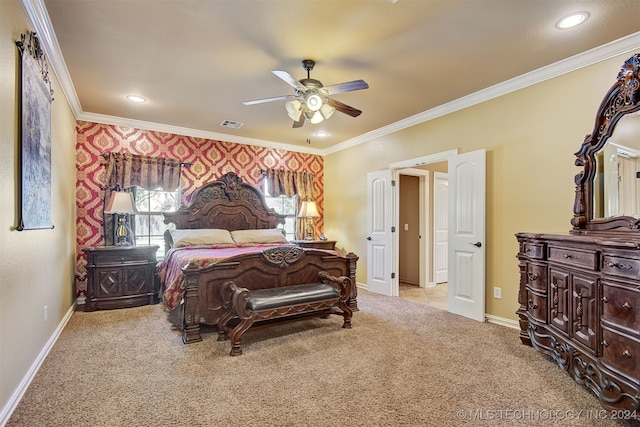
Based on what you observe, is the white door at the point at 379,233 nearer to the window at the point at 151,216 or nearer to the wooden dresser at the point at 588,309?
the wooden dresser at the point at 588,309

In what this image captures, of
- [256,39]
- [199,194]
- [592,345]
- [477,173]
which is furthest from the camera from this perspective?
[199,194]

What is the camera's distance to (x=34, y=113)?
2.30 meters

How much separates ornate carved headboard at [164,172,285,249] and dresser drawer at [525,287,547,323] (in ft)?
13.0

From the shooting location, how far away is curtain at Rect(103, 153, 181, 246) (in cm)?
456

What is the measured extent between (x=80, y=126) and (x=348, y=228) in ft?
14.5

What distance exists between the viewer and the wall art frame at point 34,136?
205cm

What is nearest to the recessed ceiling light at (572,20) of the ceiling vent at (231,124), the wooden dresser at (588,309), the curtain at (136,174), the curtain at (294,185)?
the wooden dresser at (588,309)

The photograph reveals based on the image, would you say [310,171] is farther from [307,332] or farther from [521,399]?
[521,399]

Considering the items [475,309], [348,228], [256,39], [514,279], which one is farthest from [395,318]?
[256,39]

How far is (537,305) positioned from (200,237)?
4.00m

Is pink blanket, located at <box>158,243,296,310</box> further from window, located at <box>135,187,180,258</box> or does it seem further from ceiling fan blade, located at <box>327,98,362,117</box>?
ceiling fan blade, located at <box>327,98,362,117</box>

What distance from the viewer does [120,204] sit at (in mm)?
4289

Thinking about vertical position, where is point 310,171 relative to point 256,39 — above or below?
below

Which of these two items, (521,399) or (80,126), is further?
(80,126)
